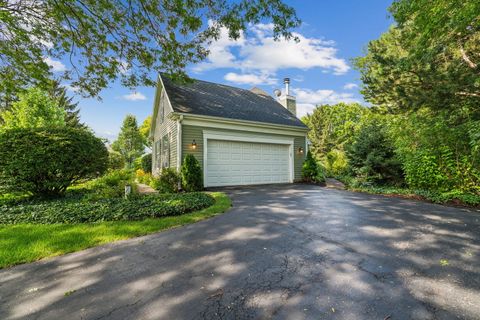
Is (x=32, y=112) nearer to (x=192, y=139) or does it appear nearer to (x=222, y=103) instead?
(x=192, y=139)

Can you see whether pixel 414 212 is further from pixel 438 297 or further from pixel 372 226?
pixel 438 297

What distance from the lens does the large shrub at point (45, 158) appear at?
5816mm

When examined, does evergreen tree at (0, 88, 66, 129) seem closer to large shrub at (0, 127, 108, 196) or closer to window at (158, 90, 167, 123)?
window at (158, 90, 167, 123)

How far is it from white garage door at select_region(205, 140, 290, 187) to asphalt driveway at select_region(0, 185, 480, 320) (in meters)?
5.72

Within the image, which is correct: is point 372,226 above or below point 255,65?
below

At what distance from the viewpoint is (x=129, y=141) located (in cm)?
2652

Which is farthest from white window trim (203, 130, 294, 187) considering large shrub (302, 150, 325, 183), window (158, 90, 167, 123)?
window (158, 90, 167, 123)

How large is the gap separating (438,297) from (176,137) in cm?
885

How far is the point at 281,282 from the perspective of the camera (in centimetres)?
219

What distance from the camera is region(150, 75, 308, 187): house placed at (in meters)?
9.26

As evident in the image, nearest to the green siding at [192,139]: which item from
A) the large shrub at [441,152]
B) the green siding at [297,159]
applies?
the green siding at [297,159]

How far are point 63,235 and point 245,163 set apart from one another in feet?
24.7

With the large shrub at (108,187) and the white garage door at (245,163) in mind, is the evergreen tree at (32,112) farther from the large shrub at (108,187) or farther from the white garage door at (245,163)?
the white garage door at (245,163)

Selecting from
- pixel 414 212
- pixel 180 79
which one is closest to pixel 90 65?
pixel 180 79
